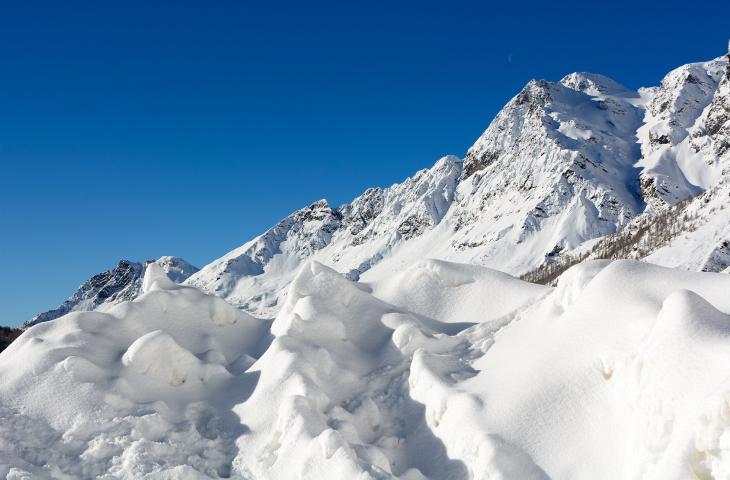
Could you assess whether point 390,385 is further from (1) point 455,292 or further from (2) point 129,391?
(2) point 129,391

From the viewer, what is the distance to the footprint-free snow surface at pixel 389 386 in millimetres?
14672

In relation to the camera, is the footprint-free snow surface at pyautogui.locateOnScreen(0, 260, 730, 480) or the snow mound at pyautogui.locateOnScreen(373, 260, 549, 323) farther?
the snow mound at pyautogui.locateOnScreen(373, 260, 549, 323)

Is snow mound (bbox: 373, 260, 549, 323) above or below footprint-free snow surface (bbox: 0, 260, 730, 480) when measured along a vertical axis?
above

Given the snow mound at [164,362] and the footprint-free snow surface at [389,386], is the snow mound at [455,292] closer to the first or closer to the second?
the footprint-free snow surface at [389,386]

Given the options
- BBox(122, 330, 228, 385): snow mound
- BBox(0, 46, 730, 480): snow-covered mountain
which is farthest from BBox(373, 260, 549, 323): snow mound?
BBox(122, 330, 228, 385): snow mound

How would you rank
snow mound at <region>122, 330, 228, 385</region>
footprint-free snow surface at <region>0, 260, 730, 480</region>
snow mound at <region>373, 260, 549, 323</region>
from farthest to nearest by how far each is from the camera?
snow mound at <region>373, 260, 549, 323</region>
snow mound at <region>122, 330, 228, 385</region>
footprint-free snow surface at <region>0, 260, 730, 480</region>

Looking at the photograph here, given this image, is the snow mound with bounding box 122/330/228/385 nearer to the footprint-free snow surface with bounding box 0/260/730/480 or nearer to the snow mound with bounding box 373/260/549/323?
the footprint-free snow surface with bounding box 0/260/730/480

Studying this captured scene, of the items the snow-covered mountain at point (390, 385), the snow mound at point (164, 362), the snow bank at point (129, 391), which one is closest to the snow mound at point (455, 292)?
the snow-covered mountain at point (390, 385)

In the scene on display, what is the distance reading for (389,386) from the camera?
21016mm

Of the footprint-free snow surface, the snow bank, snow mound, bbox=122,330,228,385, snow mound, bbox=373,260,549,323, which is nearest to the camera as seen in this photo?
the footprint-free snow surface

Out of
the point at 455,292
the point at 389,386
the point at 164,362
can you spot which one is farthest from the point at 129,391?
the point at 455,292

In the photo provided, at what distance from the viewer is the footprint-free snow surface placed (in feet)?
48.1

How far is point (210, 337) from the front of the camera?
24.9 meters

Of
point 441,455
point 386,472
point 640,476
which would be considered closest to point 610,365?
point 640,476
